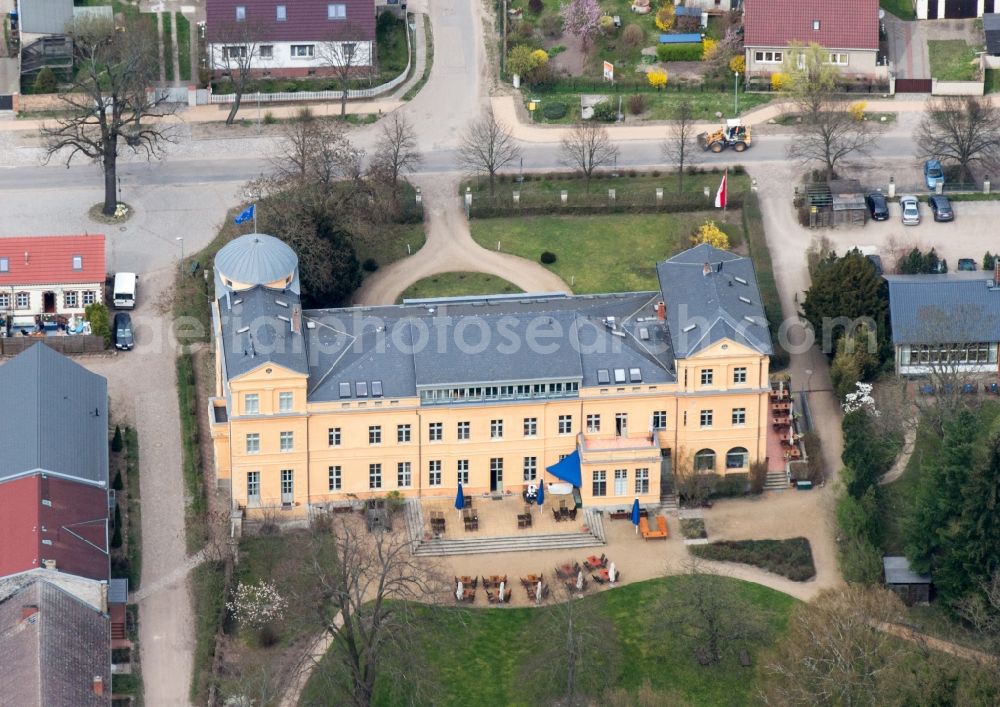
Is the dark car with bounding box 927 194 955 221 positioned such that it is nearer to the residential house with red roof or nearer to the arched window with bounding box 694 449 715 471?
the arched window with bounding box 694 449 715 471

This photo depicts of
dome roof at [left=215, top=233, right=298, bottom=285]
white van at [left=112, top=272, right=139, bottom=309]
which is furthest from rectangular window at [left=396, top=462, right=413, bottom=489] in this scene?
white van at [left=112, top=272, right=139, bottom=309]

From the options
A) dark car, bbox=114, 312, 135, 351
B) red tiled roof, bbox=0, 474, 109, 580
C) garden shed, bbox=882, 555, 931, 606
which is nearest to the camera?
red tiled roof, bbox=0, 474, 109, 580

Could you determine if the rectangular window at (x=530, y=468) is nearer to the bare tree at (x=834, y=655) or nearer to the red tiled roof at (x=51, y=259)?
the bare tree at (x=834, y=655)

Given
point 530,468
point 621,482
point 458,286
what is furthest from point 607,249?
point 621,482

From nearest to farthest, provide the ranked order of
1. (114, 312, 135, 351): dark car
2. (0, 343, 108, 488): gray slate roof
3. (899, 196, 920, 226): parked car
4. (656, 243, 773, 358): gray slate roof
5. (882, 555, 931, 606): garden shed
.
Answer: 1. (882, 555, 931, 606): garden shed
2. (0, 343, 108, 488): gray slate roof
3. (656, 243, 773, 358): gray slate roof
4. (114, 312, 135, 351): dark car
5. (899, 196, 920, 226): parked car

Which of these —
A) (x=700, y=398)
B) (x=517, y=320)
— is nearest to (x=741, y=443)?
(x=700, y=398)
